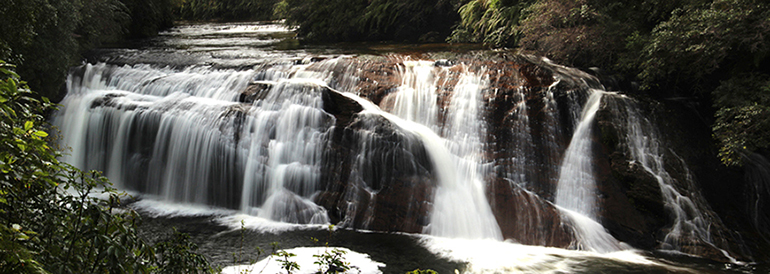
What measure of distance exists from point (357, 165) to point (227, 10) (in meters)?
36.2

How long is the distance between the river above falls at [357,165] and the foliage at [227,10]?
2637 cm

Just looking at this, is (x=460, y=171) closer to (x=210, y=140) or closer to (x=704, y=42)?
(x=704, y=42)

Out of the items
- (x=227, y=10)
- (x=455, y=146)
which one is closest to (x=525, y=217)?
(x=455, y=146)

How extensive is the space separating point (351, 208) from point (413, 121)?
8.07 feet

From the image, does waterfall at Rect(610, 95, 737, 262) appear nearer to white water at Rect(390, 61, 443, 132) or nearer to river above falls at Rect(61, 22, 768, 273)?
river above falls at Rect(61, 22, 768, 273)

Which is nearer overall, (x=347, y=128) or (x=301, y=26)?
(x=347, y=128)

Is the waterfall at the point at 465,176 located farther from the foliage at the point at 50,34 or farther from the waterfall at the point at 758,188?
the foliage at the point at 50,34

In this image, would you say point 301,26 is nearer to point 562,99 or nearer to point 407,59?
point 407,59

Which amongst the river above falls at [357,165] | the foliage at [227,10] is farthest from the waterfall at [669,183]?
the foliage at [227,10]

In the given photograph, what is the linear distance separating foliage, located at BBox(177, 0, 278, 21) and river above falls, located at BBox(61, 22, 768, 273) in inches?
1038

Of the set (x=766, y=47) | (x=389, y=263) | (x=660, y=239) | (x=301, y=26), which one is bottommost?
(x=389, y=263)

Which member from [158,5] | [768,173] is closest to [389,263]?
[768,173]

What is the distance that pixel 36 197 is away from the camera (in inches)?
122

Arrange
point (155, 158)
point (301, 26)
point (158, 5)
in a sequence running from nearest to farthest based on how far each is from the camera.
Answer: point (155, 158) → point (301, 26) → point (158, 5)
